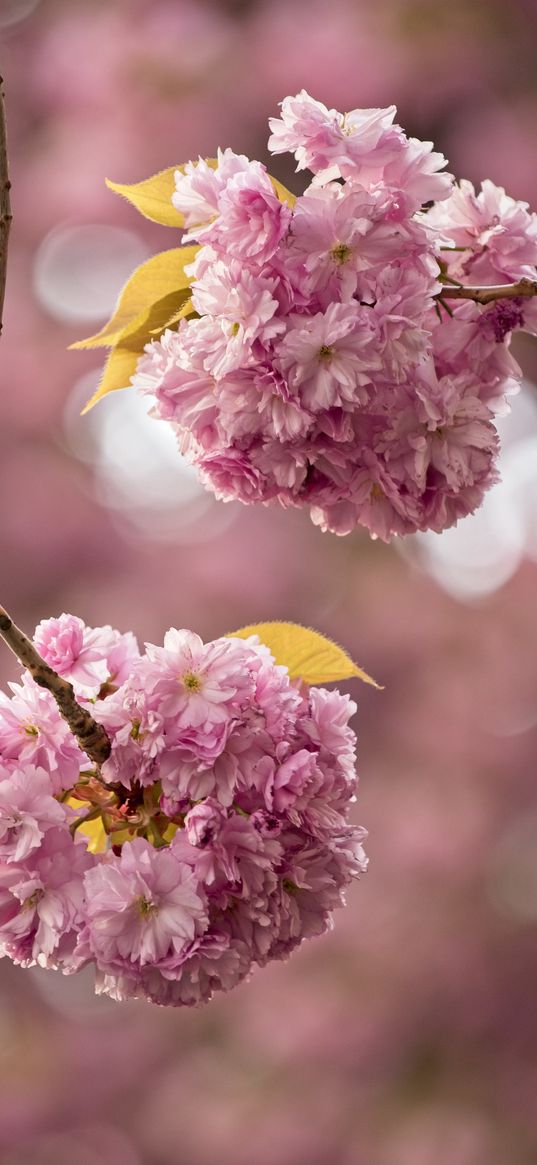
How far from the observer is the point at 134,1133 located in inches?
111

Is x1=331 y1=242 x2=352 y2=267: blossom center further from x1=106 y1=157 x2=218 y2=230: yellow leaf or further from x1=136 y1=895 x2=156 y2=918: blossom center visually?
x1=136 y1=895 x2=156 y2=918: blossom center

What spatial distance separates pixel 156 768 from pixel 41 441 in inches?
100

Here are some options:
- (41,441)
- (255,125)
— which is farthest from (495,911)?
(255,125)

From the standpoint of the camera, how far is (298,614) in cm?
291

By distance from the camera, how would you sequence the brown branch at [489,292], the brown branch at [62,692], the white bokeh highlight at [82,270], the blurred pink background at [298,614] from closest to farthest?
the brown branch at [62,692]
the brown branch at [489,292]
the blurred pink background at [298,614]
the white bokeh highlight at [82,270]

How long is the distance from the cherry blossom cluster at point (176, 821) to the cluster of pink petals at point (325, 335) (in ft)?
0.33

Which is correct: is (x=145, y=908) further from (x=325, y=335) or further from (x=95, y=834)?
(x=325, y=335)

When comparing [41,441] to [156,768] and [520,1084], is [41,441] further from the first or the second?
[156,768]

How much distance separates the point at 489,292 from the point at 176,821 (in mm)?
299

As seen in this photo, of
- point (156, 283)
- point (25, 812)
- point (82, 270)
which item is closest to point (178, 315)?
point (156, 283)

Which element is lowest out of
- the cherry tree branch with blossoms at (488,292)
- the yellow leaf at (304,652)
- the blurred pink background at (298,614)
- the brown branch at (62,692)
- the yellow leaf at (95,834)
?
the yellow leaf at (95,834)

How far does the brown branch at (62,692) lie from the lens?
550 millimetres

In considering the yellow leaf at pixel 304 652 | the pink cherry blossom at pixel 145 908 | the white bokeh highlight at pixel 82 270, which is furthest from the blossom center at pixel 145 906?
the white bokeh highlight at pixel 82 270

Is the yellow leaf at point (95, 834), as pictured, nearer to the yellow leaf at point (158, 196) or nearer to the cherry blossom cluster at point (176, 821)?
the cherry blossom cluster at point (176, 821)
